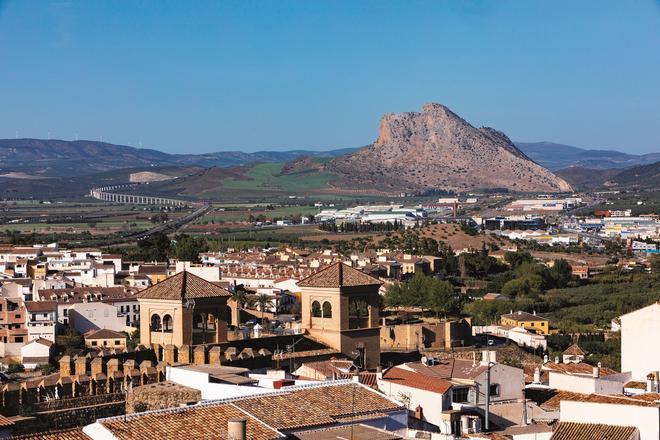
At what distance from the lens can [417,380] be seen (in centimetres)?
1426

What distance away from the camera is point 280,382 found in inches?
520

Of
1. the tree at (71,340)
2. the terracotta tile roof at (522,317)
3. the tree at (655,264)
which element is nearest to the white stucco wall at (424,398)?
the tree at (71,340)

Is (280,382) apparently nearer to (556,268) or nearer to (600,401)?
(600,401)

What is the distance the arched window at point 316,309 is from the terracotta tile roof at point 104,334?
16.6 m

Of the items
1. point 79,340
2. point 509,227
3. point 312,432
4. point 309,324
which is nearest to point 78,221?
point 509,227

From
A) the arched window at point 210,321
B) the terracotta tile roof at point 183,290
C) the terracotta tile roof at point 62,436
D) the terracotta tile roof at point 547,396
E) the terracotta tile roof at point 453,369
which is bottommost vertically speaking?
the terracotta tile roof at point 547,396

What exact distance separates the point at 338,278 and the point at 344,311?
414mm

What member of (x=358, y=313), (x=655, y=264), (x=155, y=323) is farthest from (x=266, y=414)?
(x=655, y=264)

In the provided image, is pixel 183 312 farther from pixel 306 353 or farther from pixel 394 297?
pixel 394 297

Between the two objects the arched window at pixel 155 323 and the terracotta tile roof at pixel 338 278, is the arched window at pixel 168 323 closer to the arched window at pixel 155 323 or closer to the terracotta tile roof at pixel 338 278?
the arched window at pixel 155 323

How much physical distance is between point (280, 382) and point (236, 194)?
569ft

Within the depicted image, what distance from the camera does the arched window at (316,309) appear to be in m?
18.4

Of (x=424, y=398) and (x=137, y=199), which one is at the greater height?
(x=137, y=199)

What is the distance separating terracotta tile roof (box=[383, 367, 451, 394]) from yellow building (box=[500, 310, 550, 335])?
863 inches
